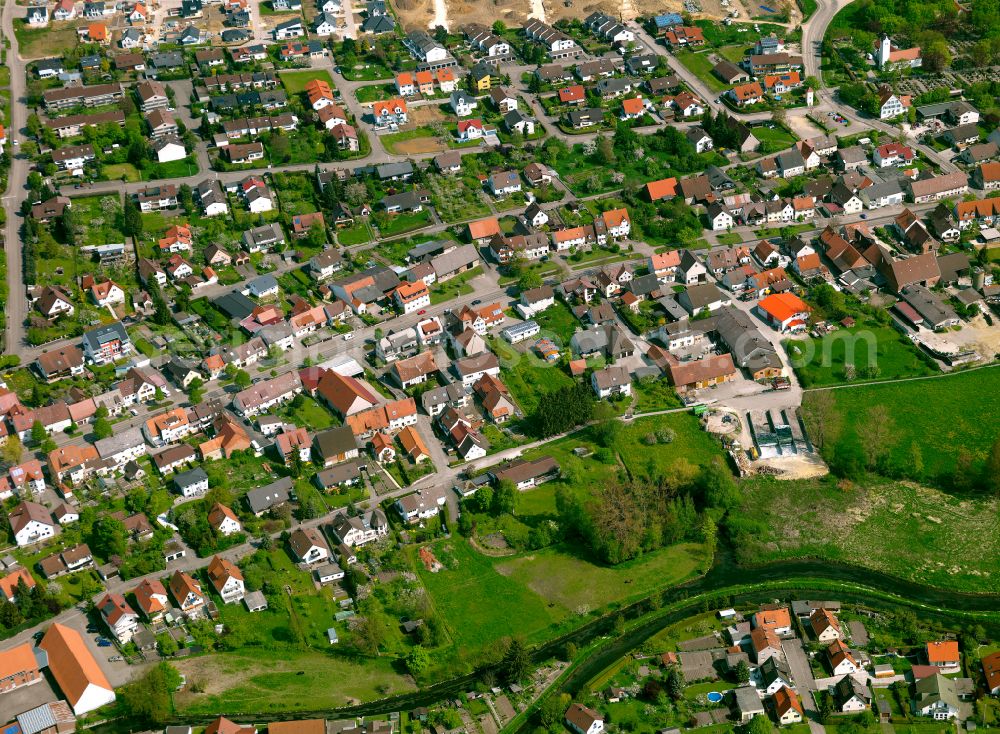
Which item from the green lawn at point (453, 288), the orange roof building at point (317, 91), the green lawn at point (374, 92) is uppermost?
the orange roof building at point (317, 91)

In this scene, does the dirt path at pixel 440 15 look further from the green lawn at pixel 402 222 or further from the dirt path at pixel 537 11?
the green lawn at pixel 402 222

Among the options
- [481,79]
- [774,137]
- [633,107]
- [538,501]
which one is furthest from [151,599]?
[774,137]

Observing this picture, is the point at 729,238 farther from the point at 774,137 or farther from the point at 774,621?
the point at 774,621

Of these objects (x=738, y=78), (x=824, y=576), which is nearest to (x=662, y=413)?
(x=824, y=576)

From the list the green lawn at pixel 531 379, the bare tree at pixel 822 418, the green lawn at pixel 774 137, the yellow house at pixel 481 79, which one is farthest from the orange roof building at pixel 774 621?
the yellow house at pixel 481 79

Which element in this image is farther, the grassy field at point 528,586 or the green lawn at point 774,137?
the green lawn at point 774,137

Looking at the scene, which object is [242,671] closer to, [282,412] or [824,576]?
[282,412]
